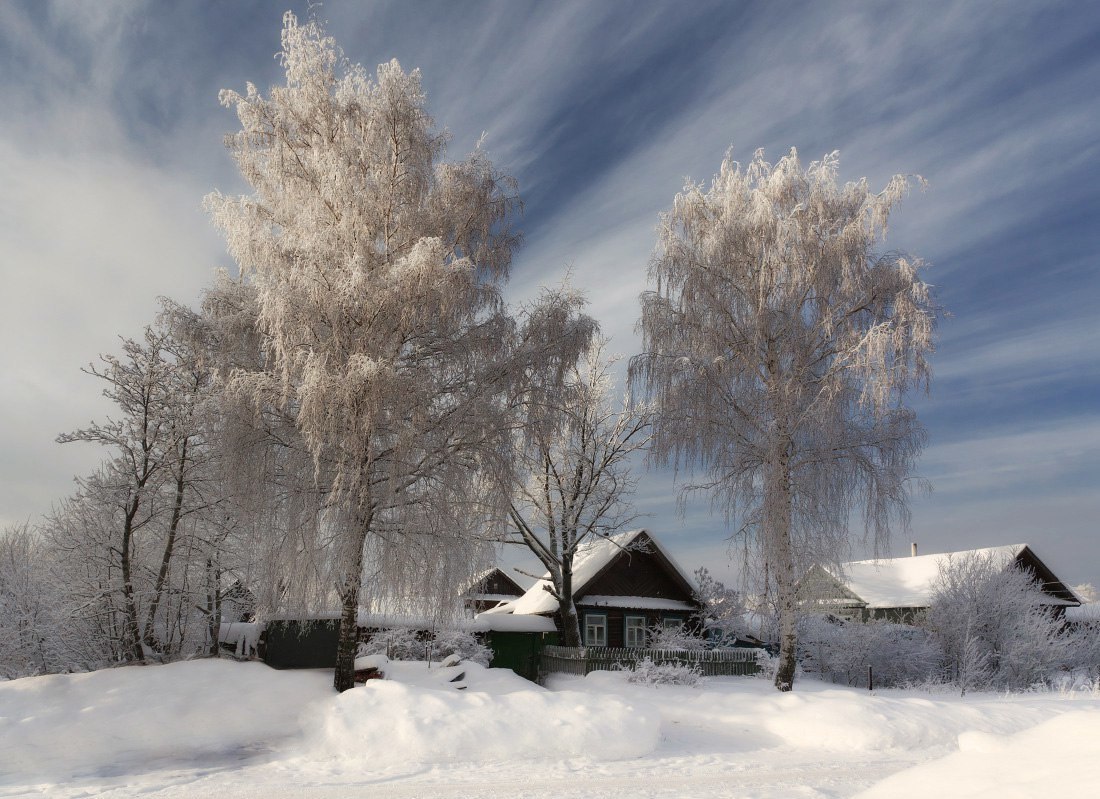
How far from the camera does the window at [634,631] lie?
2850 cm

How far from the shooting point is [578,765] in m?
10.7

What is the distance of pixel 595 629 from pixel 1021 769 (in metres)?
25.1

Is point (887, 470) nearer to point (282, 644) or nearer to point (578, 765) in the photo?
point (578, 765)

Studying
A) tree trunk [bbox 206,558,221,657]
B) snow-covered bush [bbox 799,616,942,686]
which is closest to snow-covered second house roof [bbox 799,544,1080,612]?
snow-covered bush [bbox 799,616,942,686]


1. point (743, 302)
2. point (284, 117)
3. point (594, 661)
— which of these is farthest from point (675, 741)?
point (284, 117)

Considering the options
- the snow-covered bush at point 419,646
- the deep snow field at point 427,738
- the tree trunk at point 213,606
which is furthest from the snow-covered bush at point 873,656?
the tree trunk at point 213,606

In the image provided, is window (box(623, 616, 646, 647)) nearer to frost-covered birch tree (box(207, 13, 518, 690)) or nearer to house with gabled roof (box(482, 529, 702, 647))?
house with gabled roof (box(482, 529, 702, 647))

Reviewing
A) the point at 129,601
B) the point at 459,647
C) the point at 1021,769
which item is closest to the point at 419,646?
the point at 459,647

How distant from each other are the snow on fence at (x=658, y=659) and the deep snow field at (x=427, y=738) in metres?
5.60

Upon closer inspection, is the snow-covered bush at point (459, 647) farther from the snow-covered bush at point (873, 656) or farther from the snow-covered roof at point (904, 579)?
the snow-covered roof at point (904, 579)

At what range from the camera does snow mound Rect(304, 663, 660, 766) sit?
11.1m

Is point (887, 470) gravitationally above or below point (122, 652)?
above

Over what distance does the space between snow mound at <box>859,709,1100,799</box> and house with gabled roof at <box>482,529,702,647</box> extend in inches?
895

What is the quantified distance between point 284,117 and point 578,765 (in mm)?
14019
